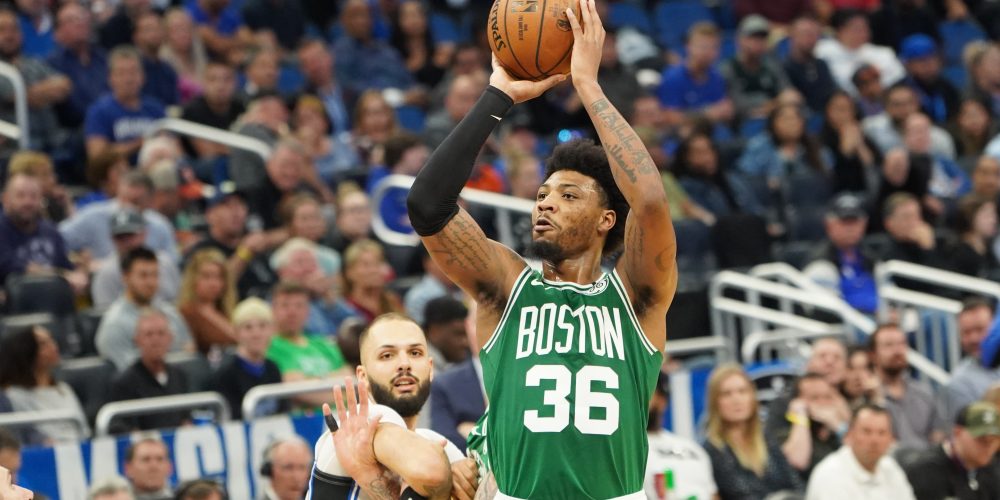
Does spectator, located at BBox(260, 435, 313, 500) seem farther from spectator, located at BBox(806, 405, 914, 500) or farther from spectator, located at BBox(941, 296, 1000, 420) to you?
spectator, located at BBox(941, 296, 1000, 420)

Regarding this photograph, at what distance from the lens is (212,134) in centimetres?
1242

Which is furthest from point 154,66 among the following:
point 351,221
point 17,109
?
point 351,221

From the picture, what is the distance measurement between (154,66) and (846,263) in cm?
558

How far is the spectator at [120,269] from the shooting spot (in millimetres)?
10438

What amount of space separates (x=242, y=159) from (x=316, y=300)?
6.22 ft

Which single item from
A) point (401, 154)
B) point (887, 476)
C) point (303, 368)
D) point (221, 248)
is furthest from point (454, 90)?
point (887, 476)

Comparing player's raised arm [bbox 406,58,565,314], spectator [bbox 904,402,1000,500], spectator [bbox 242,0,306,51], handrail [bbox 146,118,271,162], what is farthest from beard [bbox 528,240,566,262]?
spectator [bbox 242,0,306,51]

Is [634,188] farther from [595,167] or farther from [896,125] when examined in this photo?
[896,125]

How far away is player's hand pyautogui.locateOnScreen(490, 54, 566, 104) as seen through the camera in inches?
198

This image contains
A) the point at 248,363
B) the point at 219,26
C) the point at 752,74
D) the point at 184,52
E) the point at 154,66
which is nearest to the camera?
the point at 248,363

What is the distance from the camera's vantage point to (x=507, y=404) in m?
4.96

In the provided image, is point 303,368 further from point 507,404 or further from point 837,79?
point 837,79

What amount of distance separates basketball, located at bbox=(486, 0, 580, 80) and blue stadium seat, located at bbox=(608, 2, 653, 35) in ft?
38.3

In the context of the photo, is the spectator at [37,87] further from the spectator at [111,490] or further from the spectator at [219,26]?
the spectator at [111,490]
